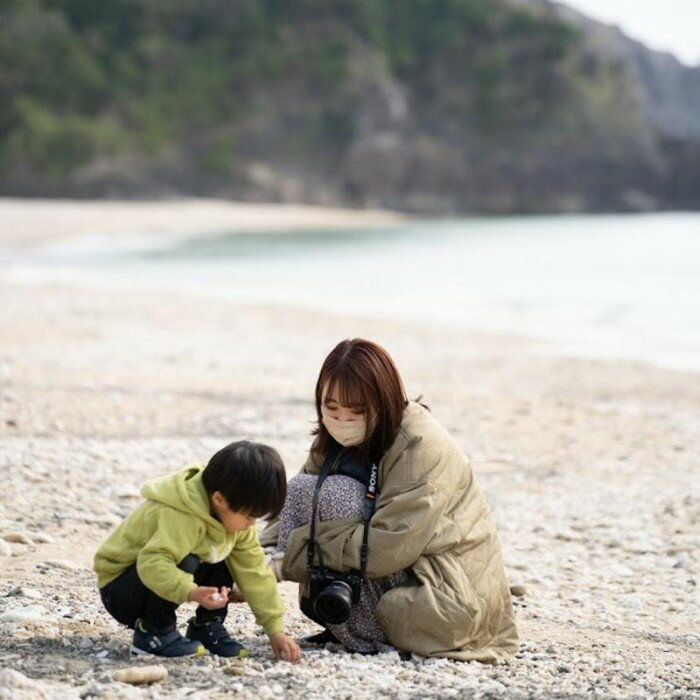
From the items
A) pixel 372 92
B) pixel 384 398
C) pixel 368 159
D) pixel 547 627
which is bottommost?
pixel 547 627

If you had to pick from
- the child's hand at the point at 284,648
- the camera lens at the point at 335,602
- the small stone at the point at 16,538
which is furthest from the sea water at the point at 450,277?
the child's hand at the point at 284,648

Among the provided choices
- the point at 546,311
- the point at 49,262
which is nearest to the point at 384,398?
the point at 546,311

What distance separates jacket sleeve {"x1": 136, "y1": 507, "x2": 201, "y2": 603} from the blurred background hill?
6506 centimetres

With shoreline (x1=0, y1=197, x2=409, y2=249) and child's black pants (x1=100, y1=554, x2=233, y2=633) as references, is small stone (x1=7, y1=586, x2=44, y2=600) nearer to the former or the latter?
child's black pants (x1=100, y1=554, x2=233, y2=633)

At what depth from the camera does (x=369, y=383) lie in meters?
3.56

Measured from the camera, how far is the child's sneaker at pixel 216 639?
11.6 feet

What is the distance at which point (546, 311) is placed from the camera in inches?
825

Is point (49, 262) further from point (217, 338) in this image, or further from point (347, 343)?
point (347, 343)

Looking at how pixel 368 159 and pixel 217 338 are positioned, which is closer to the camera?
pixel 217 338

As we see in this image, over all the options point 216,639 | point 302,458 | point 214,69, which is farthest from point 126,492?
point 214,69

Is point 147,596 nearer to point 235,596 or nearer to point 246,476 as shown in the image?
point 235,596

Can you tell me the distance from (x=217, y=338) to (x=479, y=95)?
7813 cm

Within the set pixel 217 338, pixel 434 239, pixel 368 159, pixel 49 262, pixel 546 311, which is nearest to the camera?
pixel 217 338

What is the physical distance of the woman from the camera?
11.7 ft
